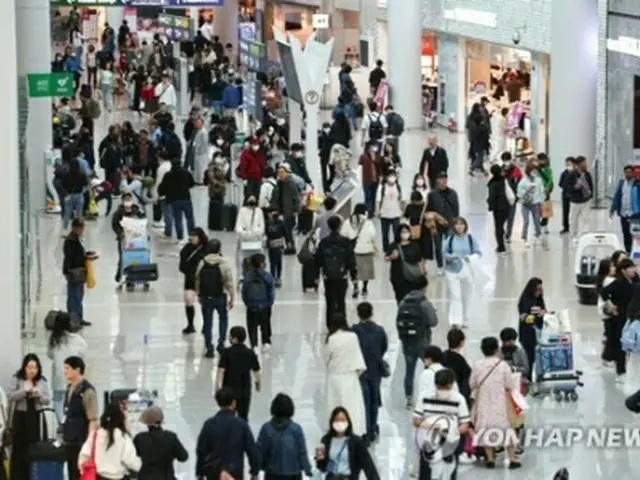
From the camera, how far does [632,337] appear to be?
1803 centimetres

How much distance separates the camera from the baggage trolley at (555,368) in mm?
18000

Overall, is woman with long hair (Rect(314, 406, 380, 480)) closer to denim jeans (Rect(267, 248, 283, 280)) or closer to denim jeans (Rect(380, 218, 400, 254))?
denim jeans (Rect(267, 248, 283, 280))

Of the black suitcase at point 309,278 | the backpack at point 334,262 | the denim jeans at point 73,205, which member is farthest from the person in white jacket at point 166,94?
the backpack at point 334,262

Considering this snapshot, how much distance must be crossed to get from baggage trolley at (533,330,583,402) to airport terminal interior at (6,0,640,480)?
0.48ft

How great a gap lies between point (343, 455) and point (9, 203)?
496 cm

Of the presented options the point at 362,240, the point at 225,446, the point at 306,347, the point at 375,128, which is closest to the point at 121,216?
Result: the point at 362,240

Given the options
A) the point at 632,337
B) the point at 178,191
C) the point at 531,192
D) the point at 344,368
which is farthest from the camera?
the point at 178,191

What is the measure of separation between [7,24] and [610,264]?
6.71 m

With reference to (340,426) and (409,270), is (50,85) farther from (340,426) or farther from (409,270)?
(340,426)

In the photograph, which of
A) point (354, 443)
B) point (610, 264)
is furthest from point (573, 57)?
point (354, 443)

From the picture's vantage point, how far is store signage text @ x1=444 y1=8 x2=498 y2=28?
3959 cm

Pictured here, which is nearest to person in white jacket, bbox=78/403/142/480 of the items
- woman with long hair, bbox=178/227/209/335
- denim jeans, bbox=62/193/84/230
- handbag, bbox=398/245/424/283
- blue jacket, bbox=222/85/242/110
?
woman with long hair, bbox=178/227/209/335

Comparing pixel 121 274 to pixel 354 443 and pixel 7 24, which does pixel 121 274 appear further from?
pixel 354 443

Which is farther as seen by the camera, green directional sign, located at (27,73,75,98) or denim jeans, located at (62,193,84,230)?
denim jeans, located at (62,193,84,230)
